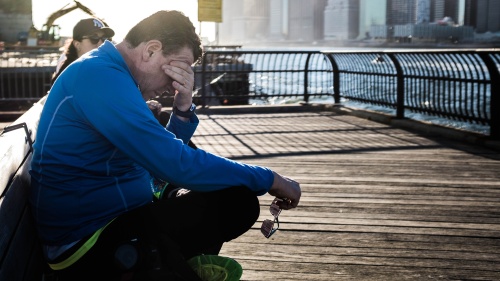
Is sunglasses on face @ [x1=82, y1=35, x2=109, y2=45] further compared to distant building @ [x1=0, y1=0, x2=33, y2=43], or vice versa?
distant building @ [x1=0, y1=0, x2=33, y2=43]

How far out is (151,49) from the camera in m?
2.22

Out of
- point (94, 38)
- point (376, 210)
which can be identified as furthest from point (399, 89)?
point (94, 38)

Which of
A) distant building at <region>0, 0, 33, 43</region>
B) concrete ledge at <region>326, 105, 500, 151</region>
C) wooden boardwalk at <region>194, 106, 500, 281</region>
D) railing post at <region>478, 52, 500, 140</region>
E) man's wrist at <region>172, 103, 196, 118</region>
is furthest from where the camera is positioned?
distant building at <region>0, 0, 33, 43</region>

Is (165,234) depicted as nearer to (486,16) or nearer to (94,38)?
(94,38)

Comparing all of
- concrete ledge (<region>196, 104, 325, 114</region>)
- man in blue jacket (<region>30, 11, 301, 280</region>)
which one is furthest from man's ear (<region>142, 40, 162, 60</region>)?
concrete ledge (<region>196, 104, 325, 114</region>)

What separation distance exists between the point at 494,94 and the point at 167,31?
251 inches

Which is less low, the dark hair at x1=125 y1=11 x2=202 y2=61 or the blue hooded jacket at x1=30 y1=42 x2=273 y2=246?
the dark hair at x1=125 y1=11 x2=202 y2=61

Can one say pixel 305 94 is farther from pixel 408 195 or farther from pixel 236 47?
pixel 236 47

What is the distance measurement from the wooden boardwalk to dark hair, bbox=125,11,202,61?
149cm

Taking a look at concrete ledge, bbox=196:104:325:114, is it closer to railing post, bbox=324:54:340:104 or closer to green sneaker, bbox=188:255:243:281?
railing post, bbox=324:54:340:104

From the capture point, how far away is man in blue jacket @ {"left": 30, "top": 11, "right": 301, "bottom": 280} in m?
2.08

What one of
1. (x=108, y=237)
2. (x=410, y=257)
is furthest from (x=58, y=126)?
(x=410, y=257)

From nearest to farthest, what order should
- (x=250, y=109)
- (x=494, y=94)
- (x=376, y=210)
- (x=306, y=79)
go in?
(x=376, y=210), (x=494, y=94), (x=250, y=109), (x=306, y=79)

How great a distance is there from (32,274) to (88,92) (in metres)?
0.61
